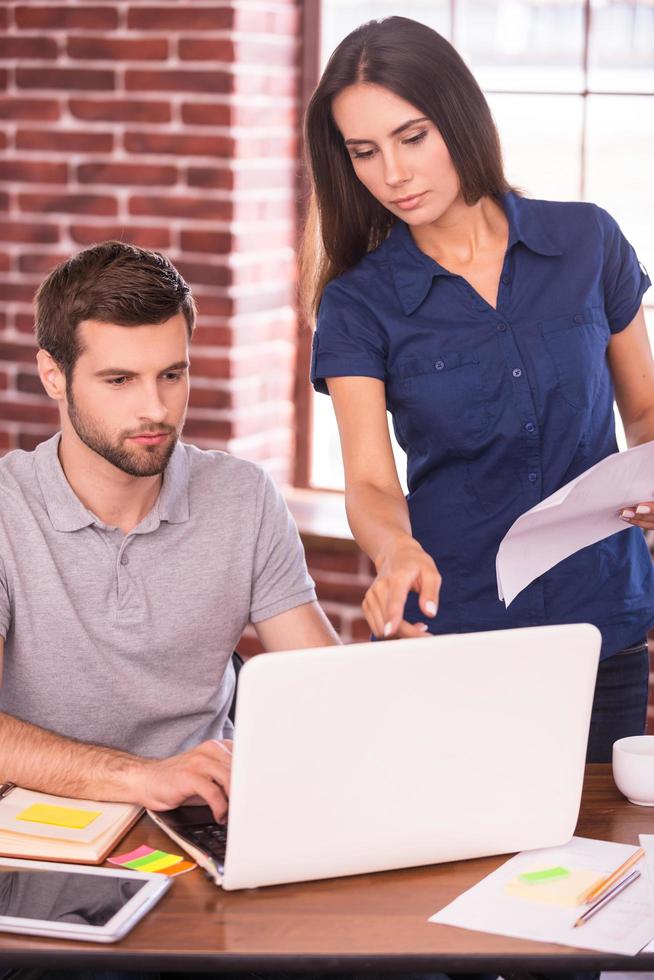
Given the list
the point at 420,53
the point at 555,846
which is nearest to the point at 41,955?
the point at 555,846

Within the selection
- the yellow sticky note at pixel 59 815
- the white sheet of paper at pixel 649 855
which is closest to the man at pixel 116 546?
the yellow sticky note at pixel 59 815

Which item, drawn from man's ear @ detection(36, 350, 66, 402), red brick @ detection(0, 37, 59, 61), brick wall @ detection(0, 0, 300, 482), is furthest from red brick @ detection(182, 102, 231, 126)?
man's ear @ detection(36, 350, 66, 402)

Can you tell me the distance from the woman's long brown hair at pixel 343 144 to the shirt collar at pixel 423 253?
4 centimetres

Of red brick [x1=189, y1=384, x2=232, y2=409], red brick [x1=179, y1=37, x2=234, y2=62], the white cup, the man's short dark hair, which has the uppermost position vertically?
red brick [x1=179, y1=37, x2=234, y2=62]

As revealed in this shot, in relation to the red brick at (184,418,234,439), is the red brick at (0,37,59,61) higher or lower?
higher

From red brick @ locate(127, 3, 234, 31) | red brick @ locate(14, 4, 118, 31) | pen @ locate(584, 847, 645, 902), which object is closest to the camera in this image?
pen @ locate(584, 847, 645, 902)

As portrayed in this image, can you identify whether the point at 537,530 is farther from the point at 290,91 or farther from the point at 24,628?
the point at 290,91

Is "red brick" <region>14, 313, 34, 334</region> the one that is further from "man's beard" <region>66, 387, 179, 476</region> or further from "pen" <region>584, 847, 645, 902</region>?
"pen" <region>584, 847, 645, 902</region>

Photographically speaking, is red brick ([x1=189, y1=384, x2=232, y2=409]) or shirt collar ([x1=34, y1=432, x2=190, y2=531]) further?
red brick ([x1=189, y1=384, x2=232, y2=409])

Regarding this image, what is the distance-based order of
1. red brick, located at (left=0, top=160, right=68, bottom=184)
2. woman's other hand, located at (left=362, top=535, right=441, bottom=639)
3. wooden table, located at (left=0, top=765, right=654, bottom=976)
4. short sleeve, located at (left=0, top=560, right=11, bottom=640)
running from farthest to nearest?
red brick, located at (left=0, top=160, right=68, bottom=184), short sleeve, located at (left=0, top=560, right=11, bottom=640), woman's other hand, located at (left=362, top=535, right=441, bottom=639), wooden table, located at (left=0, top=765, right=654, bottom=976)

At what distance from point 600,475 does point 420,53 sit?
63 cm

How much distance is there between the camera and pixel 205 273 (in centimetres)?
296

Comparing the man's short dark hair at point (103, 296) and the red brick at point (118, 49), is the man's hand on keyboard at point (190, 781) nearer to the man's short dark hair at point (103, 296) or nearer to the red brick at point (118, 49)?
the man's short dark hair at point (103, 296)

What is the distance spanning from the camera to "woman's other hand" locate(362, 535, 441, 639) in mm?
1482
